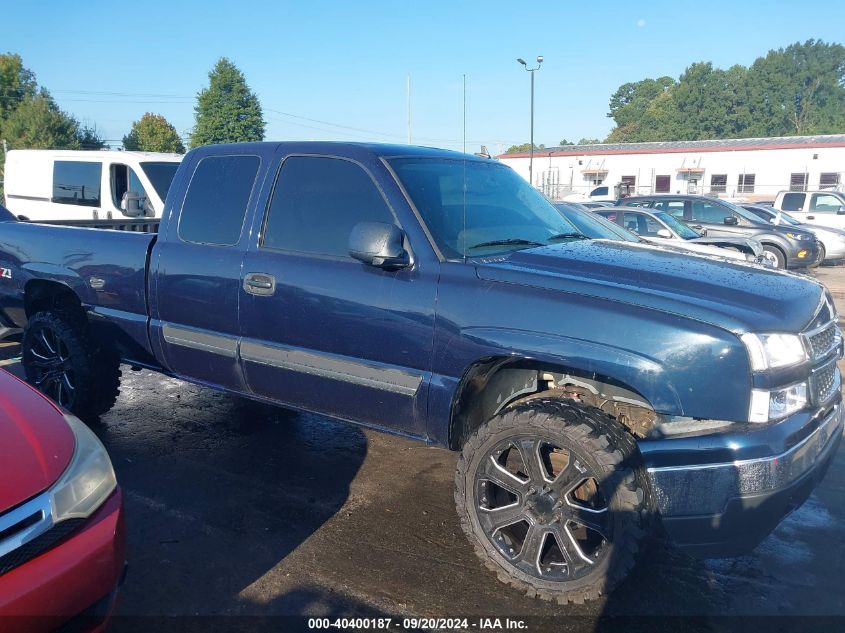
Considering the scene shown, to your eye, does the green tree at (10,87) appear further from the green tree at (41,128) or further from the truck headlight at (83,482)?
the truck headlight at (83,482)

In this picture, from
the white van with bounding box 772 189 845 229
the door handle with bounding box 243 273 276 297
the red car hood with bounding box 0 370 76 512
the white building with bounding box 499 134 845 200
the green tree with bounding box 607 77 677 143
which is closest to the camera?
the red car hood with bounding box 0 370 76 512

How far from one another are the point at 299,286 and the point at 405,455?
1.66 m

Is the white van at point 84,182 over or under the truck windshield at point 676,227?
over

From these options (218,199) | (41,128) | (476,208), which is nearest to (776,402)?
(476,208)

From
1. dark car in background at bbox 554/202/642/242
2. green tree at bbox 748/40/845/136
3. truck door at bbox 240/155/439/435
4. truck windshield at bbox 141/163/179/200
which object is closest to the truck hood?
truck door at bbox 240/155/439/435

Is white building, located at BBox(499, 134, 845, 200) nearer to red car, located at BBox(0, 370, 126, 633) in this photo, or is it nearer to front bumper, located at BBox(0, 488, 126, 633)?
red car, located at BBox(0, 370, 126, 633)

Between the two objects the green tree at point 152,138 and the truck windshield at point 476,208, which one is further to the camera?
the green tree at point 152,138

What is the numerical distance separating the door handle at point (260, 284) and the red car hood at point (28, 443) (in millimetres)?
1250

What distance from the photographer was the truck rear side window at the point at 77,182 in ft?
38.2

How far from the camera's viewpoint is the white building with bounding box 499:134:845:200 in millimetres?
41719

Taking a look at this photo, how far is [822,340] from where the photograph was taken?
3.10 meters

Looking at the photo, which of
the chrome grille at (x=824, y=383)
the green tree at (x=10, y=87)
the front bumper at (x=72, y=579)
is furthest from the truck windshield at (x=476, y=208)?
the green tree at (x=10, y=87)

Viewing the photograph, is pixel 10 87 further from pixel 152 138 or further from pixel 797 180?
pixel 797 180

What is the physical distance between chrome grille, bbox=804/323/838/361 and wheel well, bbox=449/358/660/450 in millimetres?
695
